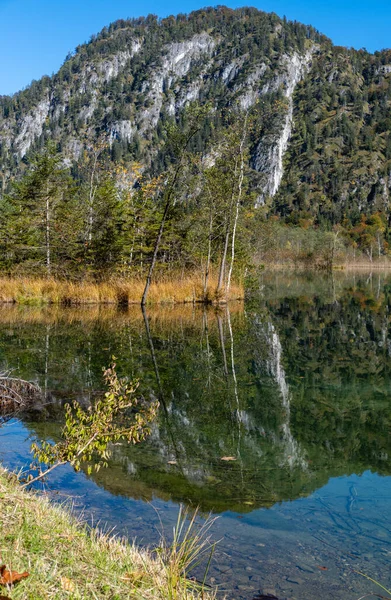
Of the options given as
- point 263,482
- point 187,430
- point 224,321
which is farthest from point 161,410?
point 224,321

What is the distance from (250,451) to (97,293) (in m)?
21.4

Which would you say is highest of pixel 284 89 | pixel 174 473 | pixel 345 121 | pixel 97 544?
pixel 284 89

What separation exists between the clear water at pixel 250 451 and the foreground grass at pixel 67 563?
2.39ft

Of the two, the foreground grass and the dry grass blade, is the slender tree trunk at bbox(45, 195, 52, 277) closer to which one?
the dry grass blade

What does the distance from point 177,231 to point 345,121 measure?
161m

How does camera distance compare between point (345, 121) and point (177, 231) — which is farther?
point (345, 121)

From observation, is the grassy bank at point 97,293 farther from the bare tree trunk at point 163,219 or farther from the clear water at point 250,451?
the clear water at point 250,451

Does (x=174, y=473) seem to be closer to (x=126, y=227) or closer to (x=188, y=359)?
(x=188, y=359)

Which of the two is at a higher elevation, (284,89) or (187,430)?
(284,89)

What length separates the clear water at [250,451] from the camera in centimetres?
375

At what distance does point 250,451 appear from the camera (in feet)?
20.1

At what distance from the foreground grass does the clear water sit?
73 centimetres

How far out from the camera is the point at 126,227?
28.3 metres

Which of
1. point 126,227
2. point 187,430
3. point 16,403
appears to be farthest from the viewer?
point 126,227
